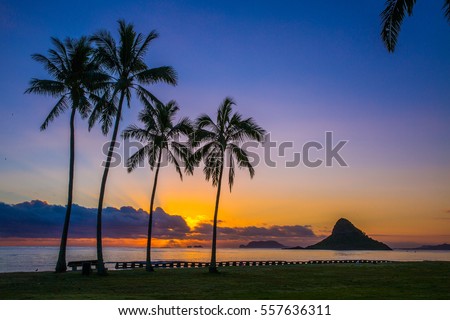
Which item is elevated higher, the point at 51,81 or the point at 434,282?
the point at 51,81

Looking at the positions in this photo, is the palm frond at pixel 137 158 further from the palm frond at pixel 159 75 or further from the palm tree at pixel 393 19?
the palm tree at pixel 393 19

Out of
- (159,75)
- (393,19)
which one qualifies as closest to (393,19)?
(393,19)

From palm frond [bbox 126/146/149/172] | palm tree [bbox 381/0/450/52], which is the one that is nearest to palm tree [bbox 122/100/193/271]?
palm frond [bbox 126/146/149/172]

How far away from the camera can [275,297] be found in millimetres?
19812

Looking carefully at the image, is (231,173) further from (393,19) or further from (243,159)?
(393,19)

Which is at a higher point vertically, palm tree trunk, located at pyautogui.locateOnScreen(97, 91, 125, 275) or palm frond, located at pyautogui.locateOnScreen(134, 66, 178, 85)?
palm frond, located at pyautogui.locateOnScreen(134, 66, 178, 85)

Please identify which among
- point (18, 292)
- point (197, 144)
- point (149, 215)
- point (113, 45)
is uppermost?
point (113, 45)

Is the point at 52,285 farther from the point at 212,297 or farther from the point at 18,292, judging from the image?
the point at 212,297

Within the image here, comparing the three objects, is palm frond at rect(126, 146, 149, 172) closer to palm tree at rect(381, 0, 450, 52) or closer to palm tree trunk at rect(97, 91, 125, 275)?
palm tree trunk at rect(97, 91, 125, 275)

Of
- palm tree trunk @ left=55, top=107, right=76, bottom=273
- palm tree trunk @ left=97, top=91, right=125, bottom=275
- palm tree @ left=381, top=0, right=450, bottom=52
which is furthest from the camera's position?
palm tree trunk @ left=55, top=107, right=76, bottom=273

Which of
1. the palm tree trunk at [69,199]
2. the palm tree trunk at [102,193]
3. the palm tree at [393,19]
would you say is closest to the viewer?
the palm tree at [393,19]

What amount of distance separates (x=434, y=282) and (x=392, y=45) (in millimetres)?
13553

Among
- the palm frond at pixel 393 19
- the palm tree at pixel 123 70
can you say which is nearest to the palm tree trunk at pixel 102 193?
the palm tree at pixel 123 70
